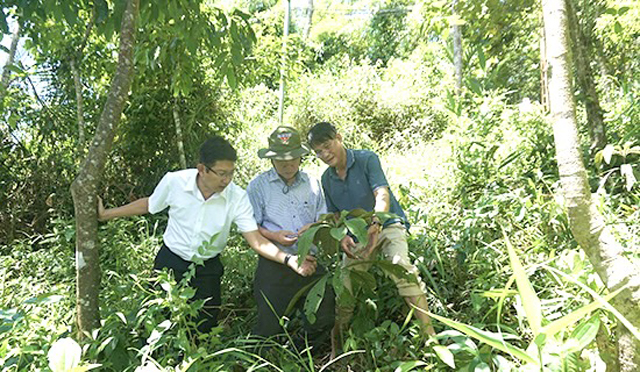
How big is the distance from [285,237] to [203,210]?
1.44 ft

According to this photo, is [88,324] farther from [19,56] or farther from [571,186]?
[19,56]

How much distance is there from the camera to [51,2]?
1.97 metres

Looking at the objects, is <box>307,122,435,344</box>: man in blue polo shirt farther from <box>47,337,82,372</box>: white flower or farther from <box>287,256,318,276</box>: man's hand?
<box>47,337,82,372</box>: white flower

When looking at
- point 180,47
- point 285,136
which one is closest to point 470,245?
point 285,136

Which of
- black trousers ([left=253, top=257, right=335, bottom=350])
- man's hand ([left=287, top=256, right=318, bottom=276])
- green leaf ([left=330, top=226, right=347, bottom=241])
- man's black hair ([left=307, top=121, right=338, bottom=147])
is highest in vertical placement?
man's black hair ([left=307, top=121, right=338, bottom=147])

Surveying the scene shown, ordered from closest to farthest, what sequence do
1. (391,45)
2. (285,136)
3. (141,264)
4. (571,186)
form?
(571,186)
(285,136)
(141,264)
(391,45)

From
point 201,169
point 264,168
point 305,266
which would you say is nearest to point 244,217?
point 201,169

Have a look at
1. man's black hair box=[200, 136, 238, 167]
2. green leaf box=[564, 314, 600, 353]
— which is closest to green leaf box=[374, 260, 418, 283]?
green leaf box=[564, 314, 600, 353]

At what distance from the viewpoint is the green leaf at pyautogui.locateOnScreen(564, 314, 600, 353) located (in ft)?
5.08

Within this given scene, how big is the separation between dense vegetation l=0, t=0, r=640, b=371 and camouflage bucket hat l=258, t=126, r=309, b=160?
41 cm

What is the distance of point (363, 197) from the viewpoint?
104 inches

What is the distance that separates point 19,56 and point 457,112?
13.8 ft

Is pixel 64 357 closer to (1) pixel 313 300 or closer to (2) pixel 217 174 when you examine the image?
(1) pixel 313 300

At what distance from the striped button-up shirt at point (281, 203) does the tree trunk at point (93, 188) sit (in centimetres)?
85
